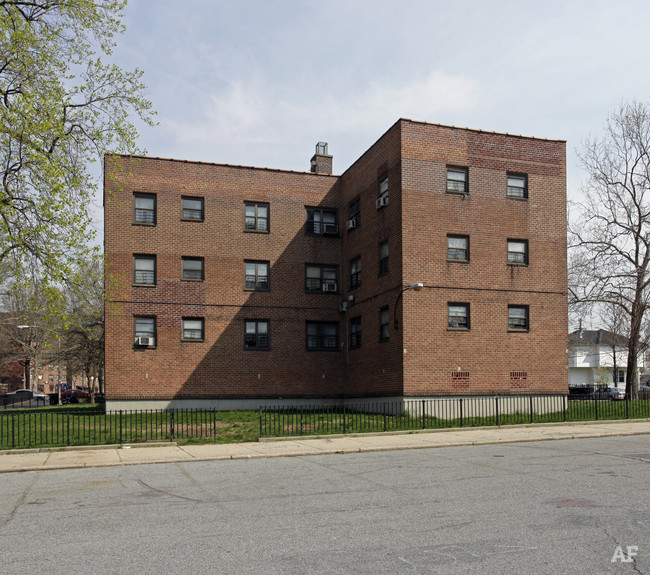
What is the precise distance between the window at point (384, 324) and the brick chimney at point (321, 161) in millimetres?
11092

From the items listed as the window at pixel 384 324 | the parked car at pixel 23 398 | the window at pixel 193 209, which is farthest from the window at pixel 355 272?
the parked car at pixel 23 398

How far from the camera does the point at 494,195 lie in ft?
94.6

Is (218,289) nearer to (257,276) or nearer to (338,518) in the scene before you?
(257,276)

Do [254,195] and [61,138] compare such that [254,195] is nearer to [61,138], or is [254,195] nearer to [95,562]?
[61,138]

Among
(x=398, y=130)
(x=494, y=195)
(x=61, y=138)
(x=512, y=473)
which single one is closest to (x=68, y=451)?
(x=61, y=138)

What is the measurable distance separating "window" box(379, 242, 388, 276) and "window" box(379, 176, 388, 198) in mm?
2146

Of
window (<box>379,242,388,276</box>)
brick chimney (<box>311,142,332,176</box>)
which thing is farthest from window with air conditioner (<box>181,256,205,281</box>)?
brick chimney (<box>311,142,332,176</box>)

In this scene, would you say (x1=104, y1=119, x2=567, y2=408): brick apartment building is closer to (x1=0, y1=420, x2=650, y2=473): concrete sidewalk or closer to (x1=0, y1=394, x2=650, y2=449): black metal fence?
(x1=0, y1=394, x2=650, y2=449): black metal fence

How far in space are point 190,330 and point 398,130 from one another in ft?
43.4

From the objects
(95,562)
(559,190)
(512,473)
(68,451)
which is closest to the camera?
(95,562)

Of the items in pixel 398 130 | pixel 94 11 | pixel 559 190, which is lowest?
pixel 559 190

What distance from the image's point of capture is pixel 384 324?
1142 inches

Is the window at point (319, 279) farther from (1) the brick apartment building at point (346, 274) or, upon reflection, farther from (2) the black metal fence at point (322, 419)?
(2) the black metal fence at point (322, 419)

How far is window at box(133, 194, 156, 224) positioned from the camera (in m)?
31.8
